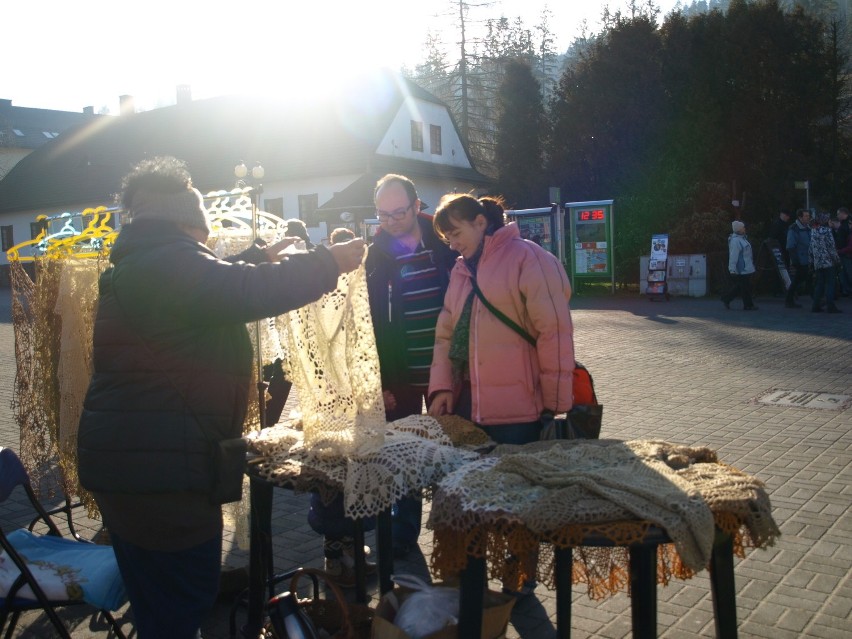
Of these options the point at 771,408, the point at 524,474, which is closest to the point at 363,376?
the point at 524,474

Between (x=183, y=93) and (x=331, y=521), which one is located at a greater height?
(x=183, y=93)

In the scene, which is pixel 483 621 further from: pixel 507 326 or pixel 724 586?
pixel 507 326

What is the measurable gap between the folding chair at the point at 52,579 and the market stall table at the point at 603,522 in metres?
1.49

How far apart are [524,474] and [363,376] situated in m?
0.85

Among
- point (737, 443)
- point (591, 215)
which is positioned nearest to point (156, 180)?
point (737, 443)

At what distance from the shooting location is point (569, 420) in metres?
4.03

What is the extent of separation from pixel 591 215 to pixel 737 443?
50.8ft

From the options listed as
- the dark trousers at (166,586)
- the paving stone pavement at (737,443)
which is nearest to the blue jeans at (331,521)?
the paving stone pavement at (737,443)

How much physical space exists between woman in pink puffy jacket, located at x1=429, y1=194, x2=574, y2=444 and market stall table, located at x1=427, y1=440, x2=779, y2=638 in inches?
44.5

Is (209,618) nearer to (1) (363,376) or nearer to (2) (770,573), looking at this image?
(1) (363,376)

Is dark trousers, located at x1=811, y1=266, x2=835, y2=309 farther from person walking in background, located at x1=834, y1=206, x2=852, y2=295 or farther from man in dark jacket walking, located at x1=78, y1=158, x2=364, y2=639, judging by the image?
man in dark jacket walking, located at x1=78, y1=158, x2=364, y2=639

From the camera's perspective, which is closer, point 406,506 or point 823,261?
point 406,506

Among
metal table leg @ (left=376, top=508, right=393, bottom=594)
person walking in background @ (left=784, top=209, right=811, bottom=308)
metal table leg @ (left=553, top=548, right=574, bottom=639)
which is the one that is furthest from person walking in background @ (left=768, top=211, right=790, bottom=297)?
metal table leg @ (left=553, top=548, right=574, bottom=639)

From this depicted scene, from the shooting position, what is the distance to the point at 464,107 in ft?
151
